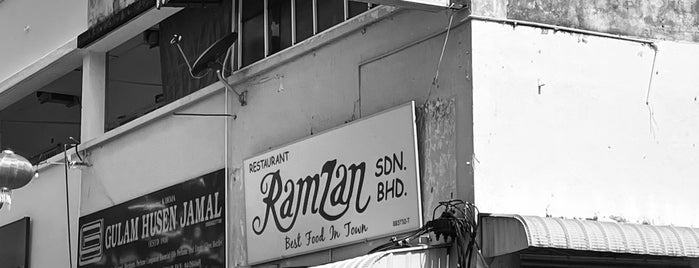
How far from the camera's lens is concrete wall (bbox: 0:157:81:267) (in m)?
16.7

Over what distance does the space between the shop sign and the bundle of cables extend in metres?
3.81

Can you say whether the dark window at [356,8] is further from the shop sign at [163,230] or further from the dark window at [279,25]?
the shop sign at [163,230]

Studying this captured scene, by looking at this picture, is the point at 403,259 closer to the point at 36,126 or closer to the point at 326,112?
the point at 326,112

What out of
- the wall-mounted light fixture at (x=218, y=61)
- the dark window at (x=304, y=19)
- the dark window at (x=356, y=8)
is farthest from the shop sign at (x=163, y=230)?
the dark window at (x=356, y=8)

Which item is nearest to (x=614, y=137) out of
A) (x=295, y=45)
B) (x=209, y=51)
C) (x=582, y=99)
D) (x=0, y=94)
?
(x=582, y=99)

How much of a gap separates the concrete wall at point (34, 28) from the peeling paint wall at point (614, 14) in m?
8.03

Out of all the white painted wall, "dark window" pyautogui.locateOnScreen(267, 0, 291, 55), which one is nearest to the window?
"dark window" pyautogui.locateOnScreen(267, 0, 291, 55)

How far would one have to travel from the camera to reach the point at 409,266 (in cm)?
992

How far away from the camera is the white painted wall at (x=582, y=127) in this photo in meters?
10.2

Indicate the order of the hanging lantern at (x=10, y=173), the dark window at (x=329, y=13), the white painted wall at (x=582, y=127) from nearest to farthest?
1. the white painted wall at (x=582, y=127)
2. the dark window at (x=329, y=13)
3. the hanging lantern at (x=10, y=173)

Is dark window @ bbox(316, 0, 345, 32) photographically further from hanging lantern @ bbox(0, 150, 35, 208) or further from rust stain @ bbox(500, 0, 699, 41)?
hanging lantern @ bbox(0, 150, 35, 208)

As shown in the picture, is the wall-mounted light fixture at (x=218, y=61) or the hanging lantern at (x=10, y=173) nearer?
the wall-mounted light fixture at (x=218, y=61)

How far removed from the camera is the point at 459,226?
990 centimetres

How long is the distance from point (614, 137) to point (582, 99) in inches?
18.1
